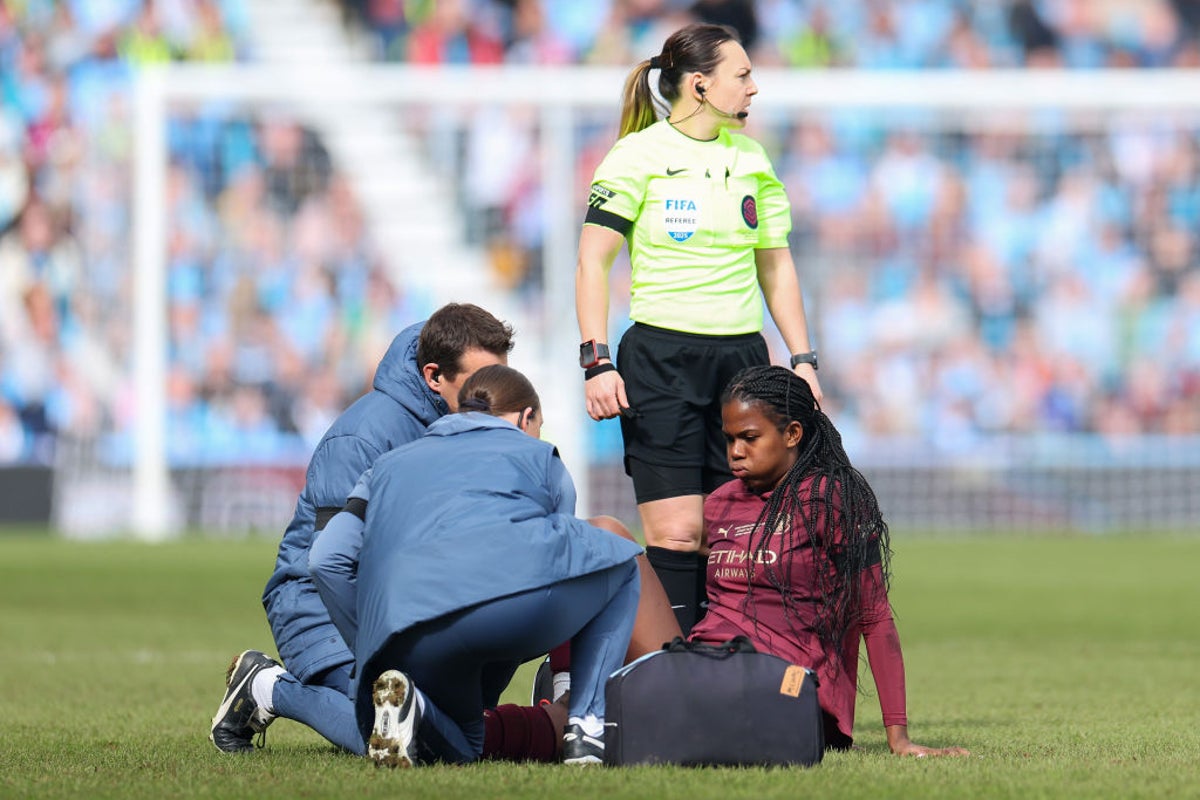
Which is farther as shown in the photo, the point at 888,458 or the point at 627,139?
the point at 888,458

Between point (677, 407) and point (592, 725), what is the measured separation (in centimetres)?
143

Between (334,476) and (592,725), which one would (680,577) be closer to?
(592,725)

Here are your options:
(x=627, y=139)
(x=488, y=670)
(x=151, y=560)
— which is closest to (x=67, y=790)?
(x=488, y=670)

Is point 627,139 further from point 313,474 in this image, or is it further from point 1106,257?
point 1106,257

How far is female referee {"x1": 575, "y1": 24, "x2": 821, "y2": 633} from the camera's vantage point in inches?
231

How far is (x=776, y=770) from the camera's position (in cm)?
450

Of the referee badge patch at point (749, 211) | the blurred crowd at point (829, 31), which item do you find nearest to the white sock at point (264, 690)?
the referee badge patch at point (749, 211)

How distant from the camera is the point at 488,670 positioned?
4.96 metres

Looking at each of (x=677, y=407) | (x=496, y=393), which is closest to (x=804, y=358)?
(x=677, y=407)

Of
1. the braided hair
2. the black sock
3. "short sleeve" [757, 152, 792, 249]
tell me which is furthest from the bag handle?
"short sleeve" [757, 152, 792, 249]

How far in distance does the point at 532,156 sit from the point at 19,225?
6555 mm

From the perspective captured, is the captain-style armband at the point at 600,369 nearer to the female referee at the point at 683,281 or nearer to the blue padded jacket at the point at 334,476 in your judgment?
the female referee at the point at 683,281

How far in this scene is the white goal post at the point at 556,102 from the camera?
16.3 meters

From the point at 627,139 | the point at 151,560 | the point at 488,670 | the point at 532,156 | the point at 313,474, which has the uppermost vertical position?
the point at 532,156
